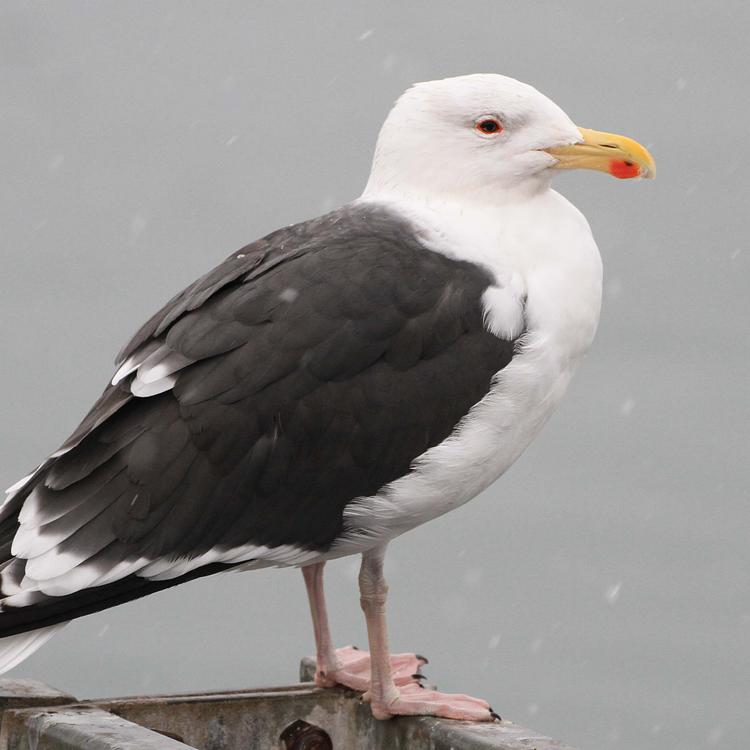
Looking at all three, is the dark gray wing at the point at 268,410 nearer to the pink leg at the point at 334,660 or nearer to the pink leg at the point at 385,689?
the pink leg at the point at 385,689

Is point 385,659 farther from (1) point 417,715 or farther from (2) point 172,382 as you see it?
(2) point 172,382

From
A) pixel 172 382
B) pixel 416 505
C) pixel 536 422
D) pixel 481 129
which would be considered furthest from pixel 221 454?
pixel 481 129

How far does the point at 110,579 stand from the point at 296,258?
1.12 m

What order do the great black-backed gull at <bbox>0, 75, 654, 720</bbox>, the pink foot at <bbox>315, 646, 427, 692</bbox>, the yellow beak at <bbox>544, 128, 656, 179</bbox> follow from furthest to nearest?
1. the pink foot at <bbox>315, 646, 427, 692</bbox>
2. the yellow beak at <bbox>544, 128, 656, 179</bbox>
3. the great black-backed gull at <bbox>0, 75, 654, 720</bbox>

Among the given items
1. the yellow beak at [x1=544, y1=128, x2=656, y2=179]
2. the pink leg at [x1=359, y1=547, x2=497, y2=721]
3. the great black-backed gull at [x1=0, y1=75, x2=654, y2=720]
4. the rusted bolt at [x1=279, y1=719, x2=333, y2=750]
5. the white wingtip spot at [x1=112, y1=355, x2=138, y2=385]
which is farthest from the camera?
the yellow beak at [x1=544, y1=128, x2=656, y2=179]

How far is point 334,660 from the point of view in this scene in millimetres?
6199

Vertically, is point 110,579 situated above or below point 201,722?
above

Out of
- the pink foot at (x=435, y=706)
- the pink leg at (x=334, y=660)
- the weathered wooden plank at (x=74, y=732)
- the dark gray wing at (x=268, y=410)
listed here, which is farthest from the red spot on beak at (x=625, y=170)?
the weathered wooden plank at (x=74, y=732)

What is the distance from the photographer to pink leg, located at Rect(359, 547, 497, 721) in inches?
224

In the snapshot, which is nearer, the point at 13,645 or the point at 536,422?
the point at 13,645

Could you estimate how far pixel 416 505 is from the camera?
5.58m

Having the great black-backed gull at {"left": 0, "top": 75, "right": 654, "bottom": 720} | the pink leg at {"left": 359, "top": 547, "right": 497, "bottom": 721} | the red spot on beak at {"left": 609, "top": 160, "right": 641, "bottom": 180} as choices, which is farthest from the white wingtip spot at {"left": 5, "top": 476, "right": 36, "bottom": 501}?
the red spot on beak at {"left": 609, "top": 160, "right": 641, "bottom": 180}

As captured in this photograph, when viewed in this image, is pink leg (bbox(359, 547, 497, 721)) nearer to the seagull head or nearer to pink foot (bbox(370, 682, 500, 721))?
pink foot (bbox(370, 682, 500, 721))

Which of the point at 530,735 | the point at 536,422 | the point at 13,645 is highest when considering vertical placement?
the point at 536,422
